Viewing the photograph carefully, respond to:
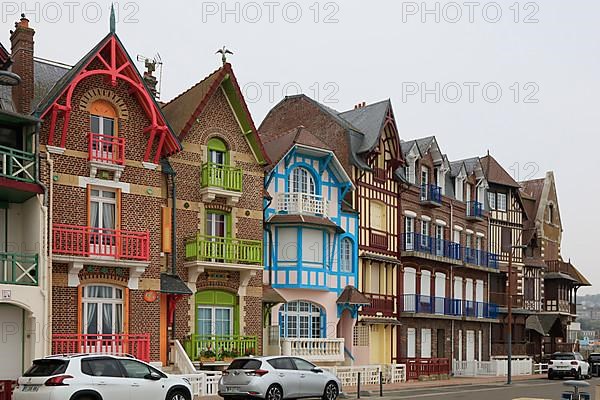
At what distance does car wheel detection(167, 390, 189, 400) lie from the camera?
19216 millimetres

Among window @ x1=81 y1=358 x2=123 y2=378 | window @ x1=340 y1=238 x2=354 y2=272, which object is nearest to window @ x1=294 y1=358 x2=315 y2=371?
window @ x1=81 y1=358 x2=123 y2=378

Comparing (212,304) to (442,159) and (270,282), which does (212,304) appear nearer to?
(270,282)

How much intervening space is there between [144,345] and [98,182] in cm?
518

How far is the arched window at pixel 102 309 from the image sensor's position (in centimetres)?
2542

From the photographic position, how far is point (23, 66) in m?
25.0

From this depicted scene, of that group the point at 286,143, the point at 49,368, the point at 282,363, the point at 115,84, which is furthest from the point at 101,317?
the point at 286,143

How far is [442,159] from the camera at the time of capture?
43906mm

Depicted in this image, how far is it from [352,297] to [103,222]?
12.8m

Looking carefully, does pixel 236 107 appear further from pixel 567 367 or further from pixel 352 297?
pixel 567 367

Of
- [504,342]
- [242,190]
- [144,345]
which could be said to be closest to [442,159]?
[504,342]

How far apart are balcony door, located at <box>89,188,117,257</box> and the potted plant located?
505cm

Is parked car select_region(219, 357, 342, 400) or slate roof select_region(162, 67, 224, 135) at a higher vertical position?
slate roof select_region(162, 67, 224, 135)

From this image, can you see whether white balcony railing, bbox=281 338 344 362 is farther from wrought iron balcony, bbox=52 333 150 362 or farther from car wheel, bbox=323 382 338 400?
car wheel, bbox=323 382 338 400

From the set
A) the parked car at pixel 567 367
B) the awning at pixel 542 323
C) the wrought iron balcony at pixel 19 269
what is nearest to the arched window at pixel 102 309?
the wrought iron balcony at pixel 19 269
